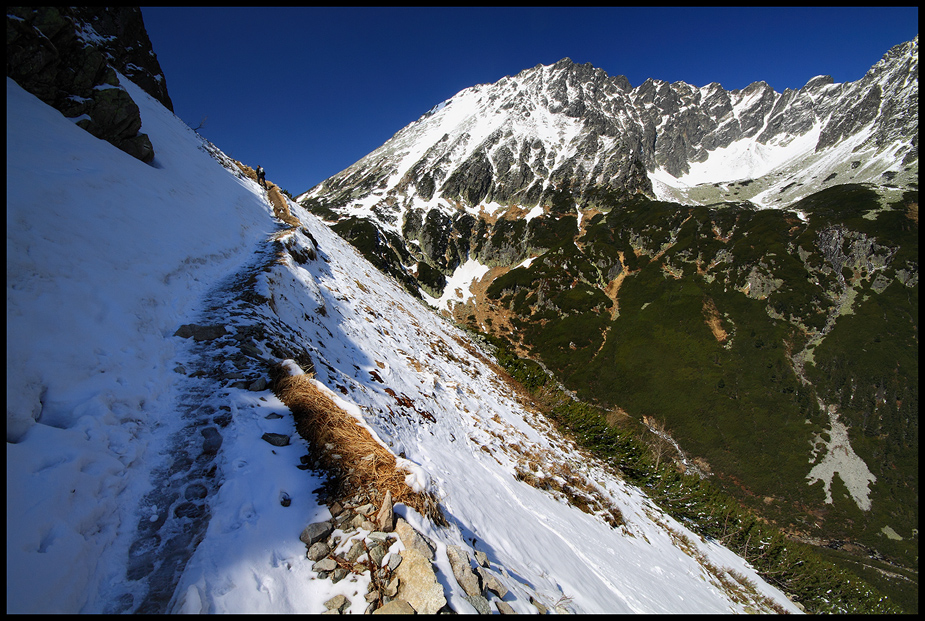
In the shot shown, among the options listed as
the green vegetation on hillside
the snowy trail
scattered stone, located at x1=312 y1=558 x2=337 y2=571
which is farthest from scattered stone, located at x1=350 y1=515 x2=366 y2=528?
Answer: the green vegetation on hillside

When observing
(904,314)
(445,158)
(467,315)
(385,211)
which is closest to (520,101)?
(445,158)

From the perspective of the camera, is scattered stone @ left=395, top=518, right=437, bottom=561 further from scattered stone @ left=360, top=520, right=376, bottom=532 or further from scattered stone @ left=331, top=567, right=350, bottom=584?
scattered stone @ left=331, top=567, right=350, bottom=584

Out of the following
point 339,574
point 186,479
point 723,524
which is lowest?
point 186,479

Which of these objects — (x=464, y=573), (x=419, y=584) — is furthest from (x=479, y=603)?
(x=419, y=584)

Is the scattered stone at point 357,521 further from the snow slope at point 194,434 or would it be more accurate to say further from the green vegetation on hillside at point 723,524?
the green vegetation on hillside at point 723,524

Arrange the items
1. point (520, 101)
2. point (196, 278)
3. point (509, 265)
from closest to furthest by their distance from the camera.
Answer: point (196, 278) < point (509, 265) < point (520, 101)

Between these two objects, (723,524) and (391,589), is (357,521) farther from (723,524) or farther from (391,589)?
(723,524)

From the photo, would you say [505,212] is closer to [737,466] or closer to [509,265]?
[509,265]
